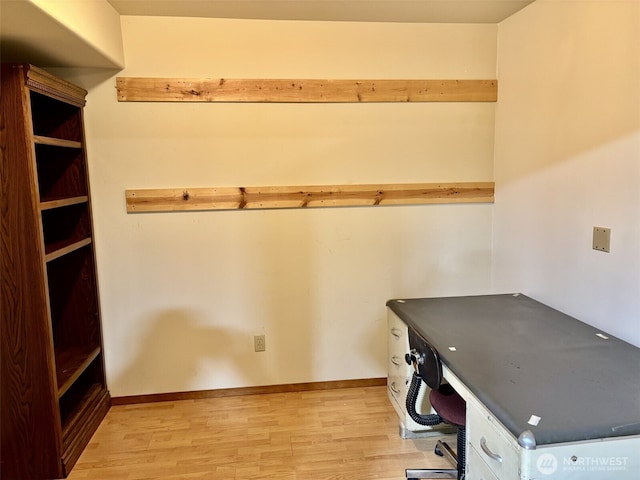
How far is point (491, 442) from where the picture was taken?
1.45 metres

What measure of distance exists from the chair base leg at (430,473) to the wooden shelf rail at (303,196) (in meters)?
1.58

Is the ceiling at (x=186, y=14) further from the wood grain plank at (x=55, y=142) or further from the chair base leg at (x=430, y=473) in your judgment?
the chair base leg at (x=430, y=473)

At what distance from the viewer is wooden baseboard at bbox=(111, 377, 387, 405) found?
2920mm

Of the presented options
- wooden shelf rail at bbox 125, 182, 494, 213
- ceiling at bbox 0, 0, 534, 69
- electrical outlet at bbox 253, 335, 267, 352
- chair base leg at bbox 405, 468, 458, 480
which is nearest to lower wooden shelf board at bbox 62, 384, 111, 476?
electrical outlet at bbox 253, 335, 267, 352

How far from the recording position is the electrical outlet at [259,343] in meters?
2.96

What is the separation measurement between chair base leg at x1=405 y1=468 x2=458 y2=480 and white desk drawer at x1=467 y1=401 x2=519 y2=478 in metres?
0.61

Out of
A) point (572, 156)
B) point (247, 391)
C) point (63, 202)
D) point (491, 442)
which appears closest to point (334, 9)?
point (572, 156)

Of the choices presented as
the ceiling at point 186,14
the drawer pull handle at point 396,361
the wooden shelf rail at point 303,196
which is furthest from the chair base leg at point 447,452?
the ceiling at point 186,14

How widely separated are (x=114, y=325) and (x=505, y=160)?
272 cm

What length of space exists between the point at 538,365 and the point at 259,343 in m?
1.80

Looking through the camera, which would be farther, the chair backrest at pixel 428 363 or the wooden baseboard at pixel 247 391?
the wooden baseboard at pixel 247 391

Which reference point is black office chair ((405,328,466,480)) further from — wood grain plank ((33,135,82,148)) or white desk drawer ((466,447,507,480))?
wood grain plank ((33,135,82,148))

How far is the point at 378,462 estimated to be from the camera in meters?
2.28

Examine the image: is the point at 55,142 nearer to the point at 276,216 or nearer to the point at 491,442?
the point at 276,216
